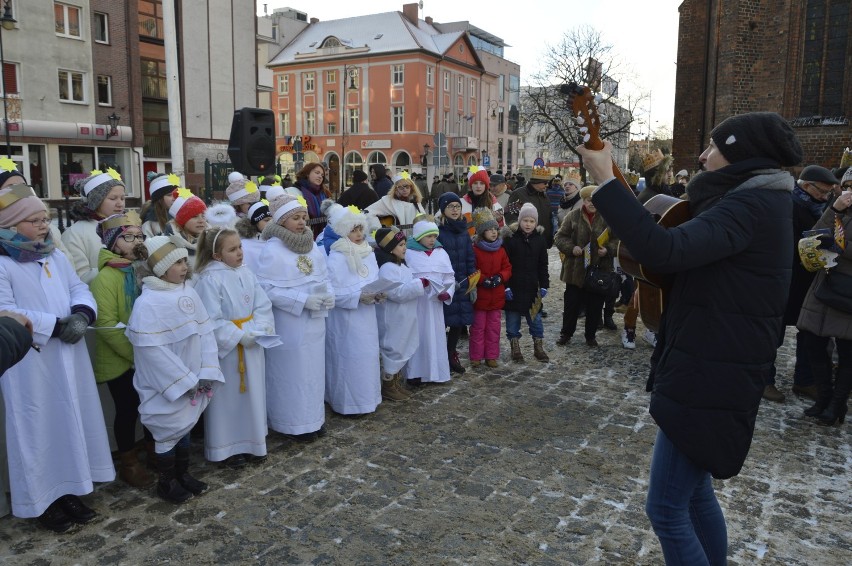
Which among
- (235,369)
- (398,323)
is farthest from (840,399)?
(235,369)

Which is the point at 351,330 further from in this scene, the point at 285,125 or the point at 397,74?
the point at 285,125

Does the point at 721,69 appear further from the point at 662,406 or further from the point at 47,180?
the point at 47,180

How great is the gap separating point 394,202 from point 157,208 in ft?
10.1

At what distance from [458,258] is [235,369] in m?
3.19

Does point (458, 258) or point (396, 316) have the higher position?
point (458, 258)

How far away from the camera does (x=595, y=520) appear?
4207 millimetres

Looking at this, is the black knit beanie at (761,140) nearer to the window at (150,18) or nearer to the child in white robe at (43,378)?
the child in white robe at (43,378)

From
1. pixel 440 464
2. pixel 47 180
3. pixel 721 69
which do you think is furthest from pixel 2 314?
pixel 47 180

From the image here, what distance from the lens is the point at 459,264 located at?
24.6 feet

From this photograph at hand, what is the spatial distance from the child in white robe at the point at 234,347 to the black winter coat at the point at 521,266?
3.64m

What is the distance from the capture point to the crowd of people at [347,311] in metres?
2.52

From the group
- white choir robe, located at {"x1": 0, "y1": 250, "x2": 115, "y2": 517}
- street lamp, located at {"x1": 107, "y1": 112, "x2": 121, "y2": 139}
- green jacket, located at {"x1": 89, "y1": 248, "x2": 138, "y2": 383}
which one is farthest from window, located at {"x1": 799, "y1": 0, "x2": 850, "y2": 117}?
street lamp, located at {"x1": 107, "y1": 112, "x2": 121, "y2": 139}

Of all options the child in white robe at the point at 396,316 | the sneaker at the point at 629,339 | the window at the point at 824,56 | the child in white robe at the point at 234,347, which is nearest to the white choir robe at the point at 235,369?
the child in white robe at the point at 234,347

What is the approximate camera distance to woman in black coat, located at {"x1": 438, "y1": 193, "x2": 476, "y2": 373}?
7.50 m
